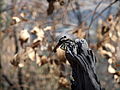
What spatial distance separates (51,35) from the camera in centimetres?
155

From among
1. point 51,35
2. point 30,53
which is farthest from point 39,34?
point 51,35

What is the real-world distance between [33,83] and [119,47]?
1752mm

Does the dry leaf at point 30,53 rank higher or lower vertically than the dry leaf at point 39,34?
lower

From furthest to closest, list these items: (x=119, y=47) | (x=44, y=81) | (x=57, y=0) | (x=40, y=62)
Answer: (x=44, y=81)
(x=119, y=47)
(x=40, y=62)
(x=57, y=0)

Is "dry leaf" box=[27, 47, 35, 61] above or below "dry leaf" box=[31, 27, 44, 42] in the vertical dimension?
below

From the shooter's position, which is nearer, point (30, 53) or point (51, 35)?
A: point (30, 53)

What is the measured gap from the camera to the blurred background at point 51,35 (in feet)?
4.48

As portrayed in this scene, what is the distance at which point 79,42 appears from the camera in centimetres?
76

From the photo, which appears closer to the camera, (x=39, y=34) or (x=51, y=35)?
(x=39, y=34)

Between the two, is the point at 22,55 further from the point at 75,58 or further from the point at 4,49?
the point at 4,49

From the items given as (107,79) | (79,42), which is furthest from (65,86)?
(107,79)

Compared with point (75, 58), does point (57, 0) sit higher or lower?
higher

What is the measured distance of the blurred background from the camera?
1.36 meters

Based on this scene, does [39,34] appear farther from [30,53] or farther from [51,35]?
[51,35]
